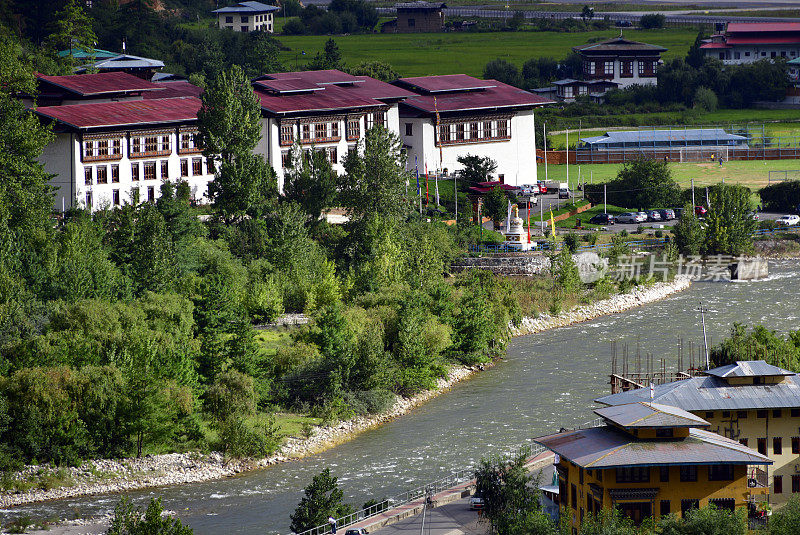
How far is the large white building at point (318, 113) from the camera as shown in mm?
103125

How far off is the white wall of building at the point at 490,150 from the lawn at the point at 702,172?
12.1 feet

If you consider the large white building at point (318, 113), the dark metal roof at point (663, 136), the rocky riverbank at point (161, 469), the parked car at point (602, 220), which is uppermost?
the large white building at point (318, 113)

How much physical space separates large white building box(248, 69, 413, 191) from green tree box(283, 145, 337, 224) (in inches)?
104

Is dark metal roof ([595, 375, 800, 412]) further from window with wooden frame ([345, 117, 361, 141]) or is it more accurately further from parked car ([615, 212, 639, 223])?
window with wooden frame ([345, 117, 361, 141])

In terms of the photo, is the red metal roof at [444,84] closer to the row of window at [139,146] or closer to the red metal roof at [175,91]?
the red metal roof at [175,91]

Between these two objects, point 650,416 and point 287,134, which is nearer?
point 650,416

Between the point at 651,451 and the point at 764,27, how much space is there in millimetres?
137368

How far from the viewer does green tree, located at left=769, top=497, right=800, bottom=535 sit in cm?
4309

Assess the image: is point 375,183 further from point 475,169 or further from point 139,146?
point 475,169

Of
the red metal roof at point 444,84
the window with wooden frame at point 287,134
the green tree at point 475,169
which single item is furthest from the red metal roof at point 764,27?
the window with wooden frame at point 287,134

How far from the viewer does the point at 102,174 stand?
93.2m

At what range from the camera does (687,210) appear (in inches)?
4006

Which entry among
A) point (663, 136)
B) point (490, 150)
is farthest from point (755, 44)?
point (490, 150)

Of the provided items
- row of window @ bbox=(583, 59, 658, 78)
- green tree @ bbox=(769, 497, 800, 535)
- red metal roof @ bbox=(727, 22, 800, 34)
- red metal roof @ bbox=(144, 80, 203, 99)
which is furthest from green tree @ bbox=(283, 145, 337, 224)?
red metal roof @ bbox=(727, 22, 800, 34)
